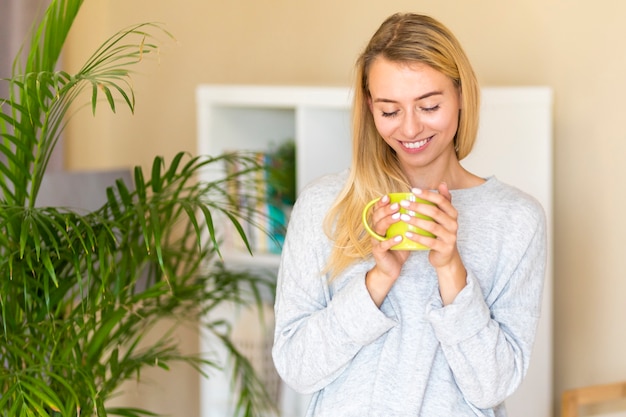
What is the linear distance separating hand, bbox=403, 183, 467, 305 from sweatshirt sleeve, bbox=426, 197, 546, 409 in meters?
0.03

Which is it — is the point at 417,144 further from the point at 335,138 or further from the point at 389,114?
the point at 335,138

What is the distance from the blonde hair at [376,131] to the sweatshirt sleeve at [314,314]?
32mm

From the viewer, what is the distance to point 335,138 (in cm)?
265

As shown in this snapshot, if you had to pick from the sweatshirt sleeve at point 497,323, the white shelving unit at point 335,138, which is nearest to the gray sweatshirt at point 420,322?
the sweatshirt sleeve at point 497,323

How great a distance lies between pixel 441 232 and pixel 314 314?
0.92ft

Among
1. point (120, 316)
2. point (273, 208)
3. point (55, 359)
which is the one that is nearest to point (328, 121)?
point (273, 208)

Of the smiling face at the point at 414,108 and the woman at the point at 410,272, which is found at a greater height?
the smiling face at the point at 414,108

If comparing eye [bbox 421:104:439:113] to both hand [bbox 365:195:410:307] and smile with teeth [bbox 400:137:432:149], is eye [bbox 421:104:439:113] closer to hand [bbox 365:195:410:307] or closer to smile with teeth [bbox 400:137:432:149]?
smile with teeth [bbox 400:137:432:149]

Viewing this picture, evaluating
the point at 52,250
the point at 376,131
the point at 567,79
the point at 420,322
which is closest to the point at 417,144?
the point at 376,131

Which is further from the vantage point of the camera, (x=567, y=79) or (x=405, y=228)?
(x=567, y=79)

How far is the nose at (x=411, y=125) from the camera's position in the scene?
1539 millimetres

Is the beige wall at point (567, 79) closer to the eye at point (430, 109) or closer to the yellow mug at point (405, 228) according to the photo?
the eye at point (430, 109)

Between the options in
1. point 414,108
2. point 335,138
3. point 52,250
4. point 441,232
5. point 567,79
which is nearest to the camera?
point 441,232

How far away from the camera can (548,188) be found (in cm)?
240
